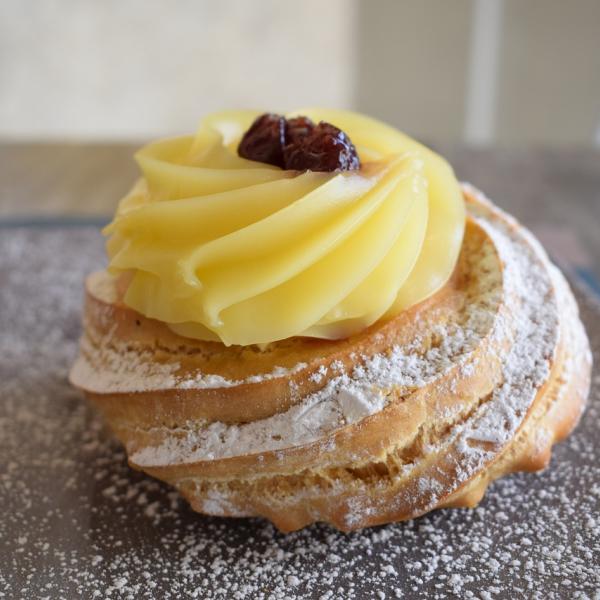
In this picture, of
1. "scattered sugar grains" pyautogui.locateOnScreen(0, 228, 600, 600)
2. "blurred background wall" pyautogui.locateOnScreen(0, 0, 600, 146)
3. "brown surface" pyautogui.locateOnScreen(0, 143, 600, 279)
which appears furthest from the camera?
"blurred background wall" pyautogui.locateOnScreen(0, 0, 600, 146)

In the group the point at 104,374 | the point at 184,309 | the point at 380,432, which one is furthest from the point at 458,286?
the point at 104,374

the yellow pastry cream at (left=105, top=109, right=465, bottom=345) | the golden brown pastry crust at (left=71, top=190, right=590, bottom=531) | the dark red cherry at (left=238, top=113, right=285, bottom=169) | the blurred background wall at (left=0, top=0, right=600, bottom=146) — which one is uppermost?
the dark red cherry at (left=238, top=113, right=285, bottom=169)

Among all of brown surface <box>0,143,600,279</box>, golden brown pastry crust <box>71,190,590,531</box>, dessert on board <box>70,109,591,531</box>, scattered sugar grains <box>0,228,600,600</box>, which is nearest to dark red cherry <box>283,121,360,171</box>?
dessert on board <box>70,109,591,531</box>

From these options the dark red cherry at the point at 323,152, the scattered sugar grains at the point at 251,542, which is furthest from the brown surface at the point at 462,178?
the dark red cherry at the point at 323,152

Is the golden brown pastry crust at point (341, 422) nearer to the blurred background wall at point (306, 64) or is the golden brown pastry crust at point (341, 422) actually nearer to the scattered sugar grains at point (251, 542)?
the scattered sugar grains at point (251, 542)

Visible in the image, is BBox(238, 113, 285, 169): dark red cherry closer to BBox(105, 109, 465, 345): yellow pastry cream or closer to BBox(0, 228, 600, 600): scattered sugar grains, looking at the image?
BBox(105, 109, 465, 345): yellow pastry cream

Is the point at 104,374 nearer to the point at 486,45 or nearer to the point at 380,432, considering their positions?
the point at 380,432
